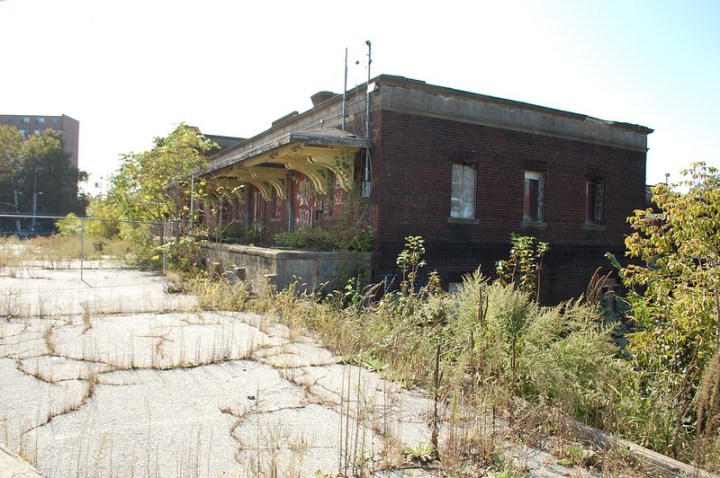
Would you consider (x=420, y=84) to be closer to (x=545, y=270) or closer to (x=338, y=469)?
(x=545, y=270)

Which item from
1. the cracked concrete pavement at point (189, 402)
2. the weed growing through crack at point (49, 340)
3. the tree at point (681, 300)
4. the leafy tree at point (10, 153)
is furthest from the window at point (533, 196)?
the leafy tree at point (10, 153)

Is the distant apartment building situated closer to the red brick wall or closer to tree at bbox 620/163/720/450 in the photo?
the red brick wall

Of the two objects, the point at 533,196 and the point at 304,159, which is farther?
the point at 533,196

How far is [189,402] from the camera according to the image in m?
5.05

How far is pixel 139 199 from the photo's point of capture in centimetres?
2045

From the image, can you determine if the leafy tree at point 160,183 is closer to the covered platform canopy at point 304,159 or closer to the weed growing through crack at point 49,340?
the covered platform canopy at point 304,159

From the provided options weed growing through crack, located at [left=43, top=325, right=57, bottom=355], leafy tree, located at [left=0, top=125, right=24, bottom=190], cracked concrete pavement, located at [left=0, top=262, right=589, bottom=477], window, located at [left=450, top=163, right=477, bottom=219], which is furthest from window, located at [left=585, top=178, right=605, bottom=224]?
leafy tree, located at [left=0, top=125, right=24, bottom=190]

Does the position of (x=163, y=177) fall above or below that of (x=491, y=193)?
above

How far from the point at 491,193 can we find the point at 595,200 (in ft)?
15.5

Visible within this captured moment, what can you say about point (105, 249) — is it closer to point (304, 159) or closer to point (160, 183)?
point (160, 183)

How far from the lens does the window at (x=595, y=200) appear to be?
16.8m

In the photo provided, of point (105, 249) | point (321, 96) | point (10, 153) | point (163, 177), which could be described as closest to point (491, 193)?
point (321, 96)

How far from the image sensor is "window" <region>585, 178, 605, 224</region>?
1675 cm

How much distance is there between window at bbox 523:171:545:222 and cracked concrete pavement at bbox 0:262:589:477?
356 inches
